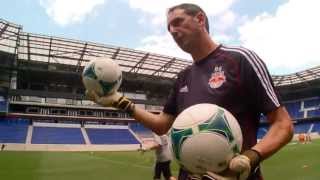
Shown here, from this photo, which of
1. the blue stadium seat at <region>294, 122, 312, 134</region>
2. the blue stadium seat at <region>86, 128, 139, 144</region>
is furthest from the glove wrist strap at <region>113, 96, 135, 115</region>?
the blue stadium seat at <region>294, 122, 312, 134</region>

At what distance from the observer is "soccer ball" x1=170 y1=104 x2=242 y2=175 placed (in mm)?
2352

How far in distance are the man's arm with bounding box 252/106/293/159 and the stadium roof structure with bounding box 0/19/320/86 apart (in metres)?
39.6

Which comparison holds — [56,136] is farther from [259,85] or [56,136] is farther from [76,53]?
[259,85]

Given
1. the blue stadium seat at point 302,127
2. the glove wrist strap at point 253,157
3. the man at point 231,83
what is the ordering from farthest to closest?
1. the blue stadium seat at point 302,127
2. the man at point 231,83
3. the glove wrist strap at point 253,157

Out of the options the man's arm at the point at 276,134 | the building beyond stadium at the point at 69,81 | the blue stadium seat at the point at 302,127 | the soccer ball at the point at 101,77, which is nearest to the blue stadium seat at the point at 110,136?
the building beyond stadium at the point at 69,81

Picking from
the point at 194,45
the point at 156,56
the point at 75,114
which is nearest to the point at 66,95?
the point at 75,114

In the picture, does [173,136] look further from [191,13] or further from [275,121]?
[191,13]

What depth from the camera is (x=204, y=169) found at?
7.84ft

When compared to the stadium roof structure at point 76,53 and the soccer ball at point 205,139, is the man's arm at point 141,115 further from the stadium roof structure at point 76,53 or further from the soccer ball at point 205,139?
the stadium roof structure at point 76,53

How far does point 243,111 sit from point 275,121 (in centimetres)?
24

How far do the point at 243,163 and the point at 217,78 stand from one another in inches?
31.4

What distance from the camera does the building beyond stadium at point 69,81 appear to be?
1914 inches

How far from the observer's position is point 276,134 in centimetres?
267

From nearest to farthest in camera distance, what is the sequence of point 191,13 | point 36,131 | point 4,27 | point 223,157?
point 223,157 → point 191,13 → point 4,27 → point 36,131
